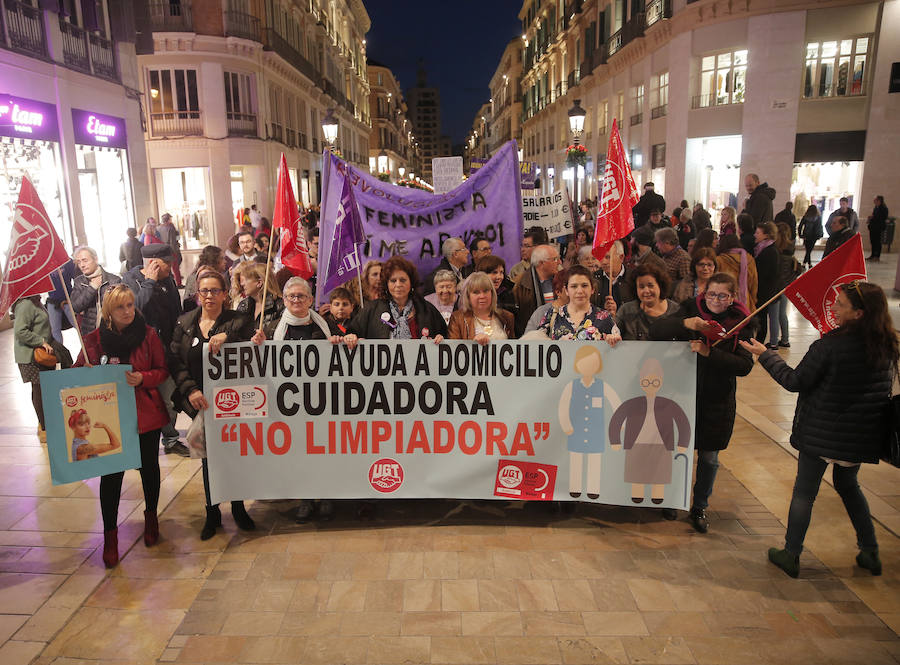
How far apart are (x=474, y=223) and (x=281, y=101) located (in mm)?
27882

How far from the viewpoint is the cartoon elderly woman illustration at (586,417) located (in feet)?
14.9

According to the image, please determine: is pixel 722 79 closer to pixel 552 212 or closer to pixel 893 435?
pixel 552 212

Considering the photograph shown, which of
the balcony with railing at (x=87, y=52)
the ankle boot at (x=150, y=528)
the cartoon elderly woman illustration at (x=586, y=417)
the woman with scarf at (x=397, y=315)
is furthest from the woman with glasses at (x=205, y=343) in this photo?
the balcony with railing at (x=87, y=52)

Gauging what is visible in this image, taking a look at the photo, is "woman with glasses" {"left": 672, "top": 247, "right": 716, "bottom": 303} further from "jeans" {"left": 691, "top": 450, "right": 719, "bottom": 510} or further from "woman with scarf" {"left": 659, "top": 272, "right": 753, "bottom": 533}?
"jeans" {"left": 691, "top": 450, "right": 719, "bottom": 510}

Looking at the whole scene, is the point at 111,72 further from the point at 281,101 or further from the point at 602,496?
the point at 602,496

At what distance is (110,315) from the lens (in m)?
4.34

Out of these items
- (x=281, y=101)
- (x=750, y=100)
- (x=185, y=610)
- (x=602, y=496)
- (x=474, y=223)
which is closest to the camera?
(x=185, y=610)

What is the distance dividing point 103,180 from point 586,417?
16.8 m

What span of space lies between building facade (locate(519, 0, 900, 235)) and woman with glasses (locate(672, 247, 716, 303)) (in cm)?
1612

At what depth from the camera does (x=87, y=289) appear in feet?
21.1

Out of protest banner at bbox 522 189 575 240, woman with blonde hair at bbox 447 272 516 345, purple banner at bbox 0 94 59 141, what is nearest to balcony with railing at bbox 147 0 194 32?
purple banner at bbox 0 94 59 141

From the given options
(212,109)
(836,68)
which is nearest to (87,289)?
(212,109)

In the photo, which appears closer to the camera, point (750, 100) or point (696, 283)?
point (696, 283)

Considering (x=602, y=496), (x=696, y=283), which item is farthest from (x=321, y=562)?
(x=696, y=283)
